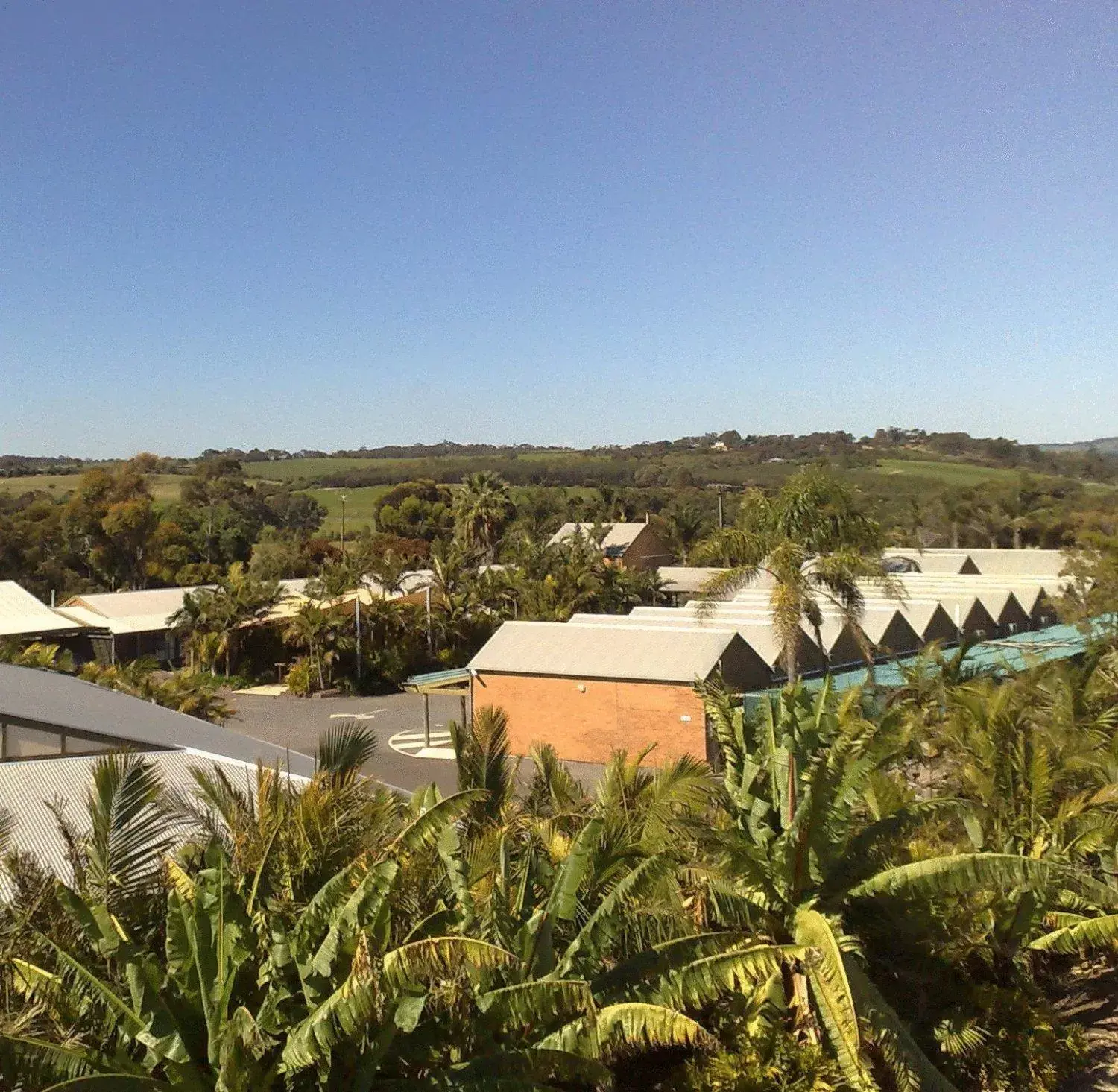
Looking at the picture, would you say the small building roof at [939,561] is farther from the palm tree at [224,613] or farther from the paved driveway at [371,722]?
the palm tree at [224,613]

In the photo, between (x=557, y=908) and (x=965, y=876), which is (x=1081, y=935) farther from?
(x=557, y=908)

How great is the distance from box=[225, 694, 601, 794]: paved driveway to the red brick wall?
78 cm

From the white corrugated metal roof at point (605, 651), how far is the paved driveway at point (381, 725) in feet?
7.64

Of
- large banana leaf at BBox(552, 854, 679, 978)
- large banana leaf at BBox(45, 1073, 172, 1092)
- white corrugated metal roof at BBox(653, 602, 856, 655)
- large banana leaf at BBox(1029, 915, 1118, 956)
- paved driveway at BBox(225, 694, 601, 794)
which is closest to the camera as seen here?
large banana leaf at BBox(45, 1073, 172, 1092)

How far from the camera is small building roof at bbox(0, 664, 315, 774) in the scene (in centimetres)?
1349

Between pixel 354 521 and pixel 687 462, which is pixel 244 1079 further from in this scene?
pixel 687 462

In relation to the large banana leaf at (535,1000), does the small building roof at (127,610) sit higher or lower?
lower

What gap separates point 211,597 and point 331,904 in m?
34.5

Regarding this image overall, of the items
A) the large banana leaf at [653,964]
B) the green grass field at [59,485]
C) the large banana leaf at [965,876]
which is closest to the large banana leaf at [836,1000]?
the large banana leaf at [653,964]

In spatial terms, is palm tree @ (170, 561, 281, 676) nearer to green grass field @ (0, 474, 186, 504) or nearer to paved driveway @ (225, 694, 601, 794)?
paved driveway @ (225, 694, 601, 794)

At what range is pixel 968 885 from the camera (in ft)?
26.3

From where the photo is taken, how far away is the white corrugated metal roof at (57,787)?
10.3m

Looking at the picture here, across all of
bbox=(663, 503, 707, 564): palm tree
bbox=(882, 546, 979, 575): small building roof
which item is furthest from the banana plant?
bbox=(663, 503, 707, 564): palm tree

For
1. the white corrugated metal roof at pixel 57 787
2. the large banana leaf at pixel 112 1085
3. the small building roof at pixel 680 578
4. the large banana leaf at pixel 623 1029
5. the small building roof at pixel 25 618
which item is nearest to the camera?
the large banana leaf at pixel 112 1085
